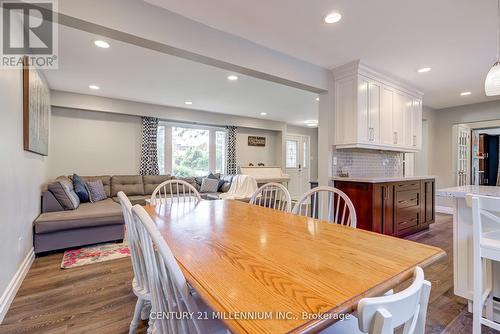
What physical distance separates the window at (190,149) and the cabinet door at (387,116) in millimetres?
4213

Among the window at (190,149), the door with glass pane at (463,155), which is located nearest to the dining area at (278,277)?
the window at (190,149)

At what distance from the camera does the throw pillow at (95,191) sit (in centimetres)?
427

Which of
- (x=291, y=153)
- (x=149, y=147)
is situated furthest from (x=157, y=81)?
(x=291, y=153)

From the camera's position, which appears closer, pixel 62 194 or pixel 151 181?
pixel 62 194

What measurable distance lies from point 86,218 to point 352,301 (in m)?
3.51

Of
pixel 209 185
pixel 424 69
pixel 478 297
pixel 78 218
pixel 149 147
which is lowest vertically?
pixel 478 297

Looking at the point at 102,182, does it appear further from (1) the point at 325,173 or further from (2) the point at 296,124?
(2) the point at 296,124

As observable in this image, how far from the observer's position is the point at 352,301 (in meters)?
0.65

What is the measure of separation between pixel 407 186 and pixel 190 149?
4826 millimetres

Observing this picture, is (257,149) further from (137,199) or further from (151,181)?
(137,199)

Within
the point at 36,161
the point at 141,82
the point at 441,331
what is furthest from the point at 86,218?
the point at 441,331

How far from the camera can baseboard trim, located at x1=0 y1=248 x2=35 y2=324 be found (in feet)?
5.95

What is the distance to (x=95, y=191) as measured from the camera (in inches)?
171

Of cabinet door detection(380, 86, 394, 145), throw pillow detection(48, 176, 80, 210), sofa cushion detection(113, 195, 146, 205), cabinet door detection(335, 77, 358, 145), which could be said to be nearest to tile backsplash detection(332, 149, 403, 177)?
cabinet door detection(335, 77, 358, 145)
